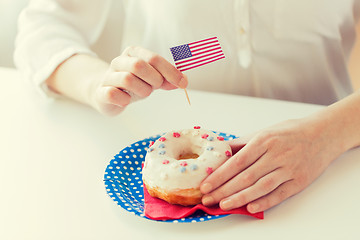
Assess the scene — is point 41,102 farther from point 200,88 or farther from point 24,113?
point 200,88

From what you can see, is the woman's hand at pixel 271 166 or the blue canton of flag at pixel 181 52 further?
the blue canton of flag at pixel 181 52

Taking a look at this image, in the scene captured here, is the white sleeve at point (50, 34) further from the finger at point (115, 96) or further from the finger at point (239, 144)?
the finger at point (239, 144)

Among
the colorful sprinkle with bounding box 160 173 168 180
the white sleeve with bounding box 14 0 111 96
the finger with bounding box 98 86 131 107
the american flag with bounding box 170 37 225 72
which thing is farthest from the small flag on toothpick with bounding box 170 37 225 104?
the white sleeve with bounding box 14 0 111 96

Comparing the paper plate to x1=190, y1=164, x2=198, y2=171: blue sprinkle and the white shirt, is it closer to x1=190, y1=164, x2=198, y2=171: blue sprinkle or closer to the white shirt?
x1=190, y1=164, x2=198, y2=171: blue sprinkle

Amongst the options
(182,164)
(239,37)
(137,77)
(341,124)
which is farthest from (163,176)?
(239,37)

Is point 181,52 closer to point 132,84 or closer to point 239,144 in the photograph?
point 132,84

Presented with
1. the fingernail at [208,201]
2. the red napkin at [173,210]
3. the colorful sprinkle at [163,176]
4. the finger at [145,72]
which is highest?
the finger at [145,72]


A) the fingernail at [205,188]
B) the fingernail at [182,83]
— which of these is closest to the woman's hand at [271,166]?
the fingernail at [205,188]
